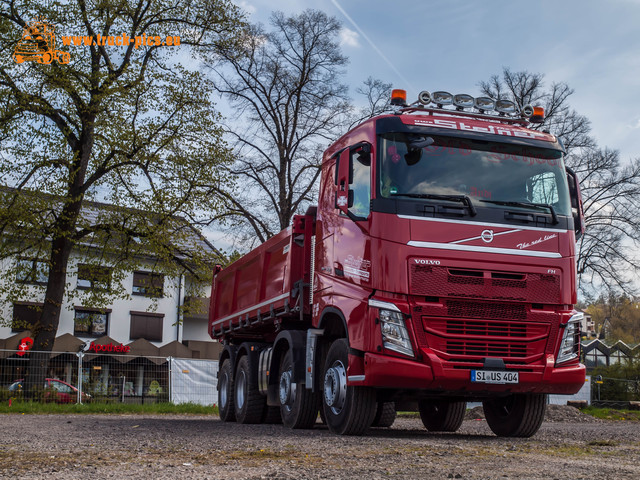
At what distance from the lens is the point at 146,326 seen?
45750mm

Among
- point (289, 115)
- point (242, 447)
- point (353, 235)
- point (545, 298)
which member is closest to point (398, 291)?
point (353, 235)

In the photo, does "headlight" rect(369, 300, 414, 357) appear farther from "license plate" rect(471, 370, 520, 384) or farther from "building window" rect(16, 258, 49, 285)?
"building window" rect(16, 258, 49, 285)

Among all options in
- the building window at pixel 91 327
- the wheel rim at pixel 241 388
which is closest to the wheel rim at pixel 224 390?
the wheel rim at pixel 241 388

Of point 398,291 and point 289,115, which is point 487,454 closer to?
point 398,291

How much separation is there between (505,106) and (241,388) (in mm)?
6613

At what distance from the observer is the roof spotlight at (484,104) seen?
10008 mm

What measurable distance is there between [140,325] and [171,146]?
24.1 meters

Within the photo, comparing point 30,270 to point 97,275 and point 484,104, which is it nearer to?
point 97,275

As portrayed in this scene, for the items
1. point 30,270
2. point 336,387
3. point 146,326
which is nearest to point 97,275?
point 30,270

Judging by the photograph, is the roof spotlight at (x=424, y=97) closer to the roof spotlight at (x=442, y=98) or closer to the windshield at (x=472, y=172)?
the roof spotlight at (x=442, y=98)

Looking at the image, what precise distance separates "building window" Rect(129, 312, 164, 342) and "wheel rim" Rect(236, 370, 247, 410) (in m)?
32.7

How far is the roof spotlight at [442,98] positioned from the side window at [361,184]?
141cm

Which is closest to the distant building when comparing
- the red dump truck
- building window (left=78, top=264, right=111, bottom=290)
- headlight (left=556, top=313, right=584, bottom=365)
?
building window (left=78, top=264, right=111, bottom=290)

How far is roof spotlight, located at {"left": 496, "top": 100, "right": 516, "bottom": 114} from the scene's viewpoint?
397 inches
